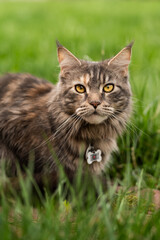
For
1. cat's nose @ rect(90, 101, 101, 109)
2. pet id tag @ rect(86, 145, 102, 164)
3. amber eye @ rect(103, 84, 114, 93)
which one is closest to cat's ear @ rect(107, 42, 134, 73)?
amber eye @ rect(103, 84, 114, 93)

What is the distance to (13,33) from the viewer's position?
25.5ft

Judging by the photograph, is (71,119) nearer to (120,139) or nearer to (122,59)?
(122,59)

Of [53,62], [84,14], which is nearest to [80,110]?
[53,62]

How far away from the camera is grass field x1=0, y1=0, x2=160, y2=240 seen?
5.46ft

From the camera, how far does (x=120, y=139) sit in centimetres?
343

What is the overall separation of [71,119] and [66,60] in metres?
0.50

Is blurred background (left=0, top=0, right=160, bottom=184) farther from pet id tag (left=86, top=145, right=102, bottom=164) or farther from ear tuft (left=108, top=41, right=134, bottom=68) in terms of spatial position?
ear tuft (left=108, top=41, right=134, bottom=68)

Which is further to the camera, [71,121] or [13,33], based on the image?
[13,33]

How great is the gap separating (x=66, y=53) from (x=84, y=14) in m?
8.62

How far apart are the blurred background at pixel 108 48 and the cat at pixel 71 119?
30 cm

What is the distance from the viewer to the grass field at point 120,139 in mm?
1664

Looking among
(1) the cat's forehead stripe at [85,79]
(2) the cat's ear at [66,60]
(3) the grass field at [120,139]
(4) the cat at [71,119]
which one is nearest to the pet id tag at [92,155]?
(4) the cat at [71,119]

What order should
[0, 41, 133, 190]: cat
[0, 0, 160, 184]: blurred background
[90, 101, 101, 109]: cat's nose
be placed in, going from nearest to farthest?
[90, 101, 101, 109]: cat's nose < [0, 41, 133, 190]: cat < [0, 0, 160, 184]: blurred background

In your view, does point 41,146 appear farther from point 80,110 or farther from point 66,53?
point 66,53
